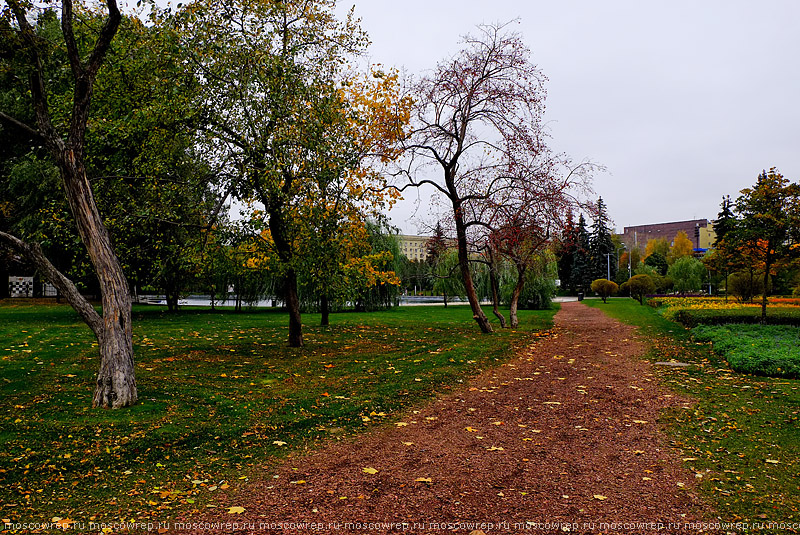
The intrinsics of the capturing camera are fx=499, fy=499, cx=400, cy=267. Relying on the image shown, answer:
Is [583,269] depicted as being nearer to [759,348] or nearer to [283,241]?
[759,348]

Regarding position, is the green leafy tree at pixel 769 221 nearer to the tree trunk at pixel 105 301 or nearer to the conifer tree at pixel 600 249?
the tree trunk at pixel 105 301

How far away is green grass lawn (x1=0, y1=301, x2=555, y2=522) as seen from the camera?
406 cm

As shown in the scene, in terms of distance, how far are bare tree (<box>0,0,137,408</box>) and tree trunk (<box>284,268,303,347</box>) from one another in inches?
174

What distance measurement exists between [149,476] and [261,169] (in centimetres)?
591

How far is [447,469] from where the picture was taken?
4543 mm

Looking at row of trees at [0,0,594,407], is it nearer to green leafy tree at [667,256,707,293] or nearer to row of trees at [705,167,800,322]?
row of trees at [705,167,800,322]

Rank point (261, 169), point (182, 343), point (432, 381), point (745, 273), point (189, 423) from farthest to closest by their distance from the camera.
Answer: point (745, 273) < point (182, 343) < point (261, 169) < point (432, 381) < point (189, 423)

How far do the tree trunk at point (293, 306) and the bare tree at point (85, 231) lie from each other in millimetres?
4417

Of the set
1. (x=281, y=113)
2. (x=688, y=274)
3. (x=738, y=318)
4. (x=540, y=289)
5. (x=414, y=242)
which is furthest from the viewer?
(x=414, y=242)

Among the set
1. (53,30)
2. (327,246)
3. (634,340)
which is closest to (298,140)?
(327,246)

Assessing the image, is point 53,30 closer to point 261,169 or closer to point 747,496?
point 261,169

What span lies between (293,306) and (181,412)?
5.60 m

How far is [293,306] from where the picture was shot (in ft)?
38.9

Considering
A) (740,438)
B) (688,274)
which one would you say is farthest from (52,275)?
(688,274)
